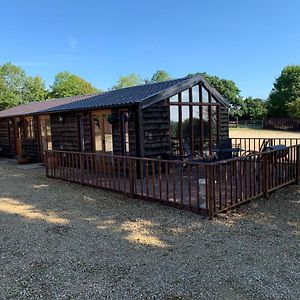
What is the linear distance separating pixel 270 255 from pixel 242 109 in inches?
Answer: 1881

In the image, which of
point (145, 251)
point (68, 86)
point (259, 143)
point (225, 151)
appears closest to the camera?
point (145, 251)

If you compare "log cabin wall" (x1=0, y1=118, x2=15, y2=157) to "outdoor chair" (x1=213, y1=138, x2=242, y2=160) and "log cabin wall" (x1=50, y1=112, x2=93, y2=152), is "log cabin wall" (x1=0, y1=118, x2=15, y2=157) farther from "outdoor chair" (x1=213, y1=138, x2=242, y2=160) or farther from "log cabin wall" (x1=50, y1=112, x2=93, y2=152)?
"outdoor chair" (x1=213, y1=138, x2=242, y2=160)

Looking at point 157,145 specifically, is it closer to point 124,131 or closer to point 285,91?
point 124,131

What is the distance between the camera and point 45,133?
1345 centimetres

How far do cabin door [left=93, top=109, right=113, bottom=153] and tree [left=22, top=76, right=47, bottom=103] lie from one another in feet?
92.9

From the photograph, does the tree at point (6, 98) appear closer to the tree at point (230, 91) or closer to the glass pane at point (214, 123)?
the glass pane at point (214, 123)

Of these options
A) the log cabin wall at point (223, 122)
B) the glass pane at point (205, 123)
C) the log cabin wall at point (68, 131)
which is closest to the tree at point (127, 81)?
the log cabin wall at point (68, 131)

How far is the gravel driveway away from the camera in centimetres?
311

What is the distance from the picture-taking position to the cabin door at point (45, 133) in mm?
13187

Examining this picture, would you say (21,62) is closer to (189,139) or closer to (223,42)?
(223,42)

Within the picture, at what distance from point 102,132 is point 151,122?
1.97 metres

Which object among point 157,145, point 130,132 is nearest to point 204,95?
point 157,145

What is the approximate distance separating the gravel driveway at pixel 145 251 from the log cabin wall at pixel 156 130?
2.73 metres

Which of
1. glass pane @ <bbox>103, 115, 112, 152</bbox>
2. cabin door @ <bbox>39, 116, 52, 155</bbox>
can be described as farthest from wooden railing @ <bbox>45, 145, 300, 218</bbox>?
cabin door @ <bbox>39, 116, 52, 155</bbox>
